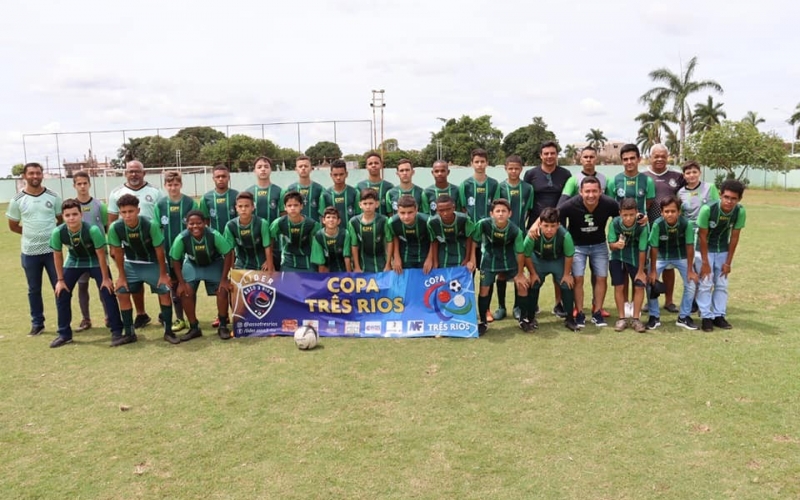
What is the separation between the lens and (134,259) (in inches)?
241

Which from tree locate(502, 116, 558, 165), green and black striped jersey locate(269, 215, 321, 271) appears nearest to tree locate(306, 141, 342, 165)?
green and black striped jersey locate(269, 215, 321, 271)

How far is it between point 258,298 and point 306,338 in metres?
0.93

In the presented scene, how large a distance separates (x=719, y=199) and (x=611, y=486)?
4423 millimetres

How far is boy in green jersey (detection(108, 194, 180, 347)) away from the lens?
5.88m

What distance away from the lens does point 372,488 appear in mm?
3121

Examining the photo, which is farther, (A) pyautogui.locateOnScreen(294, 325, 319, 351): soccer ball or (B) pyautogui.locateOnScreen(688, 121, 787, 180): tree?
(B) pyautogui.locateOnScreen(688, 121, 787, 180): tree

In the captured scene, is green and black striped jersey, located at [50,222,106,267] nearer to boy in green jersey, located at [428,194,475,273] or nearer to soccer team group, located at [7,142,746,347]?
soccer team group, located at [7,142,746,347]

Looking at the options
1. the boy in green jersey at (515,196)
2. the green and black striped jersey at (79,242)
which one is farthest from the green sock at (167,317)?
the boy in green jersey at (515,196)

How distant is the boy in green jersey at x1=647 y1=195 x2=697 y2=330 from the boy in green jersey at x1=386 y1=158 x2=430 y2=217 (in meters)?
2.72

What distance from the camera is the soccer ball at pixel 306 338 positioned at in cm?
562

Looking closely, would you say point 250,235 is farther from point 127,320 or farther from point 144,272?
point 127,320

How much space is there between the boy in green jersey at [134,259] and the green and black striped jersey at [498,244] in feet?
11.7

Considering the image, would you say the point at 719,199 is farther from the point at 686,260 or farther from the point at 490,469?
the point at 490,469

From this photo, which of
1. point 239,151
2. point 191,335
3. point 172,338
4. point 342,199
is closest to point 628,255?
point 342,199
